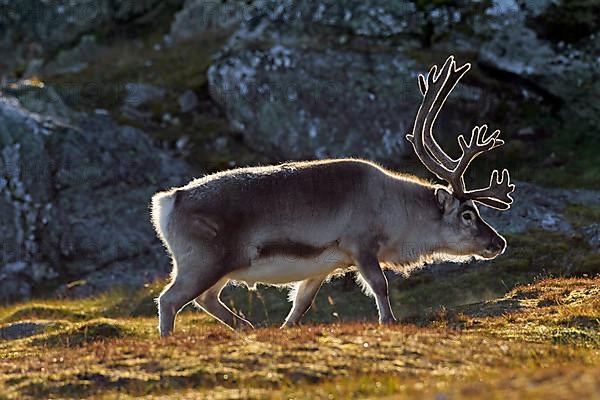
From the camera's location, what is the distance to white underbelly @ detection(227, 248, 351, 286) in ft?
44.7

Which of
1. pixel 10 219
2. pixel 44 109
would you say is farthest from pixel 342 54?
A: pixel 10 219

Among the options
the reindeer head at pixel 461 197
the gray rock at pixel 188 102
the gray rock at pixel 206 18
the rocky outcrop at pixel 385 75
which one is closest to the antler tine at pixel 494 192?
the reindeer head at pixel 461 197

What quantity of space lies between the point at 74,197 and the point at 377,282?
634 inches

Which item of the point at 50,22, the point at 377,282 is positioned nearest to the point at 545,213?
the point at 377,282

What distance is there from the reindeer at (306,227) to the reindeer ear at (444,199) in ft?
0.05

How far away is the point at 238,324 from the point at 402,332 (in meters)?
3.89

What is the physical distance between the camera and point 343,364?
369 inches

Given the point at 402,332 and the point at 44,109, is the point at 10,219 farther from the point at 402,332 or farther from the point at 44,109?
the point at 402,332

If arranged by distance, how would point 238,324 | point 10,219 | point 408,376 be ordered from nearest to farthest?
1. point 408,376
2. point 238,324
3. point 10,219

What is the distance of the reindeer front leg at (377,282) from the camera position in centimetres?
1370

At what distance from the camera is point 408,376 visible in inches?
356

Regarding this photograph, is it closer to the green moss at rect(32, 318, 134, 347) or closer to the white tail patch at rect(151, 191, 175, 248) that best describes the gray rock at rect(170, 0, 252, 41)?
the green moss at rect(32, 318, 134, 347)

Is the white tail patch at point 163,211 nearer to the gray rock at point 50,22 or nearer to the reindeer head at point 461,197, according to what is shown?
the reindeer head at point 461,197

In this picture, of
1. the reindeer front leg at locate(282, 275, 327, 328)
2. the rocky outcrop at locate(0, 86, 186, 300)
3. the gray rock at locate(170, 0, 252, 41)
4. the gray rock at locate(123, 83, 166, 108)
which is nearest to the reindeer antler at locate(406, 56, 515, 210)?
the reindeer front leg at locate(282, 275, 327, 328)
